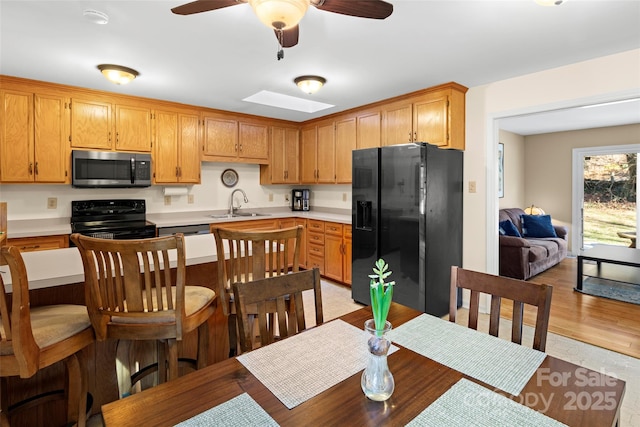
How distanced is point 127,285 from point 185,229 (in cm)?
275

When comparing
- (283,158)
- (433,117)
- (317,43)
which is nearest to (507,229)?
(433,117)

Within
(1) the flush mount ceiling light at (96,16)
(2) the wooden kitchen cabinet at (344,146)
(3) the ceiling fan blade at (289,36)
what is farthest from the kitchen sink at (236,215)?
(3) the ceiling fan blade at (289,36)

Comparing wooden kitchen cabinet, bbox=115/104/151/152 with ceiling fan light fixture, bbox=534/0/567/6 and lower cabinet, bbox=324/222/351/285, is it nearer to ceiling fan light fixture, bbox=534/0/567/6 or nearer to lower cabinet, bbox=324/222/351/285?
lower cabinet, bbox=324/222/351/285

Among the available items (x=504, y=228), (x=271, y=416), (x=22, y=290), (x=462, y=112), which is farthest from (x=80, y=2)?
(x=504, y=228)

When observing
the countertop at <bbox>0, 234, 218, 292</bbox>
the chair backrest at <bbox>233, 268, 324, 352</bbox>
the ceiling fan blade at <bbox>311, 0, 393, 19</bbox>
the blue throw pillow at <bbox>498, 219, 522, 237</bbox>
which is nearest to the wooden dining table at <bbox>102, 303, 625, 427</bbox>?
the chair backrest at <bbox>233, 268, 324, 352</bbox>

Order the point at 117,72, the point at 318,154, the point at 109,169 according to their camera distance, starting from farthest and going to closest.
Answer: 1. the point at 318,154
2. the point at 109,169
3. the point at 117,72

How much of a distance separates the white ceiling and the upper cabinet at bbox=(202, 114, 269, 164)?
2.94 feet

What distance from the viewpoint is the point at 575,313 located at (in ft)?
11.3

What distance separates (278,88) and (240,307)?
114 inches

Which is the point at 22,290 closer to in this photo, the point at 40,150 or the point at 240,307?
the point at 240,307

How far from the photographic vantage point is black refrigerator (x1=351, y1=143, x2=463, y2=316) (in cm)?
318

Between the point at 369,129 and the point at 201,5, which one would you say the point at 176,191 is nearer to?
the point at 369,129

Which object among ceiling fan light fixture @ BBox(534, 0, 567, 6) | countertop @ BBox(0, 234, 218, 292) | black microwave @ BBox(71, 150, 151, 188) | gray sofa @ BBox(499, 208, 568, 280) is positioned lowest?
gray sofa @ BBox(499, 208, 568, 280)

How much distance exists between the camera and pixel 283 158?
5258mm
